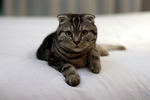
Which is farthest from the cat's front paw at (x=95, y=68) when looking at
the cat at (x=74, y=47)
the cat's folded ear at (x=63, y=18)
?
the cat's folded ear at (x=63, y=18)

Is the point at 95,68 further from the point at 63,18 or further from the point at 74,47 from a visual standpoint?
the point at 63,18

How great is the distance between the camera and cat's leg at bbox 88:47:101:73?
0.82 m

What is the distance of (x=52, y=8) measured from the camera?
2.16 meters

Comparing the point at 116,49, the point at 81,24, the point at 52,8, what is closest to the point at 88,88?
the point at 81,24

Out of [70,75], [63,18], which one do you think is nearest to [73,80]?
[70,75]

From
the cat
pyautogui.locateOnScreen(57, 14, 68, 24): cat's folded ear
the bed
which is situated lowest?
the bed

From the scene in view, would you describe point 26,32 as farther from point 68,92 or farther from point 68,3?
point 68,3

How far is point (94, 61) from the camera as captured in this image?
860 mm

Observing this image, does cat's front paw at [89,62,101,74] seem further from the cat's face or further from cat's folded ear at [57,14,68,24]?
cat's folded ear at [57,14,68,24]

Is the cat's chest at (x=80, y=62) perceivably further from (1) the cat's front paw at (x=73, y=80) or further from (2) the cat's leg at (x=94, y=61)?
(1) the cat's front paw at (x=73, y=80)

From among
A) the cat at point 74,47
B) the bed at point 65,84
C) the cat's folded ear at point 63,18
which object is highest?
the cat's folded ear at point 63,18

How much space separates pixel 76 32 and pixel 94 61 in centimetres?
15

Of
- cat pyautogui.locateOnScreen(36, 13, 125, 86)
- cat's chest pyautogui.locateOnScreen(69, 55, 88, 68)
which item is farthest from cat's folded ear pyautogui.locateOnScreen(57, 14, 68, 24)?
cat's chest pyautogui.locateOnScreen(69, 55, 88, 68)

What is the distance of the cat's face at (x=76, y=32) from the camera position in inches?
31.1
